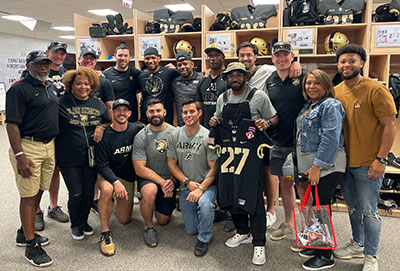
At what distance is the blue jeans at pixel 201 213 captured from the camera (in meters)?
2.85

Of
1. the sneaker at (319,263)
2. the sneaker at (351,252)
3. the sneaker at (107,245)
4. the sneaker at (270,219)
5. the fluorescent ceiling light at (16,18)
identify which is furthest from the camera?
the fluorescent ceiling light at (16,18)

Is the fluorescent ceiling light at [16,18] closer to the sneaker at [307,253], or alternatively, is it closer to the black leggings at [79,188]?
the black leggings at [79,188]

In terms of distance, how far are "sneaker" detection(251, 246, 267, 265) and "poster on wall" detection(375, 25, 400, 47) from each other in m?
2.74

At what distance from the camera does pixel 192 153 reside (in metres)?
3.03

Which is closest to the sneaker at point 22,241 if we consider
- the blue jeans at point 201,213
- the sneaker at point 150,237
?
the sneaker at point 150,237

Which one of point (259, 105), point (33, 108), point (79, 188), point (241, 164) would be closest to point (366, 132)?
point (259, 105)

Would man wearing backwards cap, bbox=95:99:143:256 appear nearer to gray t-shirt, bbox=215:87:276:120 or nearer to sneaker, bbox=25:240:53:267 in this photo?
sneaker, bbox=25:240:53:267

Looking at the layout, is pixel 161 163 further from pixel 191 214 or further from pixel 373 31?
pixel 373 31

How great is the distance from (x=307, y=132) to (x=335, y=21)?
206 centimetres

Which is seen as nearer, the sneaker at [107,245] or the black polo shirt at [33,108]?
the black polo shirt at [33,108]

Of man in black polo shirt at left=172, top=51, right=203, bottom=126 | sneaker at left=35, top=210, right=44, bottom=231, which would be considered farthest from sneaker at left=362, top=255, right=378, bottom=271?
sneaker at left=35, top=210, right=44, bottom=231

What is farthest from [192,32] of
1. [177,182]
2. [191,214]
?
[191,214]

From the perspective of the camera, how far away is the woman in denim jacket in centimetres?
230

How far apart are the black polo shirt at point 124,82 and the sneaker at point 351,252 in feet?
9.37
